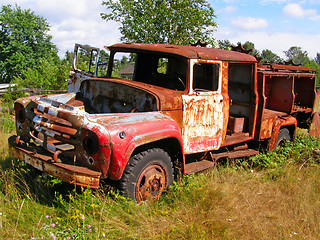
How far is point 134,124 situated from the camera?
10.5 feet

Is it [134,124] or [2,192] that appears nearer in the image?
[134,124]

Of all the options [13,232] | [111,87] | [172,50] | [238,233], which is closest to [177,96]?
[172,50]

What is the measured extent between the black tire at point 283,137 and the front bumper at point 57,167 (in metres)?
4.07

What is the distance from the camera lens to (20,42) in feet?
80.3

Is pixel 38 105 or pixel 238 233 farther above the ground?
pixel 38 105

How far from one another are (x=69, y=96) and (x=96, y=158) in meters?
1.95

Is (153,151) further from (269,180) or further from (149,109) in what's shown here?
(269,180)

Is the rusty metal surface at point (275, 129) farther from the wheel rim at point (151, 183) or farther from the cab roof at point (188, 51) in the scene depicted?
the wheel rim at point (151, 183)

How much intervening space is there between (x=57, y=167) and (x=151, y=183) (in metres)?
1.05

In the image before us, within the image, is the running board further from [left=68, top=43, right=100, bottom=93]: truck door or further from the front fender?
[left=68, top=43, right=100, bottom=93]: truck door

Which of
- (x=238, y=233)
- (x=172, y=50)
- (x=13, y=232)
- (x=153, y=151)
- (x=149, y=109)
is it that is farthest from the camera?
(x=172, y=50)

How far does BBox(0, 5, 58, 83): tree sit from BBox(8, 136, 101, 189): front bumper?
70.4 ft

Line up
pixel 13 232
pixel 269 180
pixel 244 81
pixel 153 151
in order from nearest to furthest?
1. pixel 13 232
2. pixel 153 151
3. pixel 269 180
4. pixel 244 81

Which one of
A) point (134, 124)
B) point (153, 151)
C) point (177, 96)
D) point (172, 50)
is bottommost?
point (153, 151)
